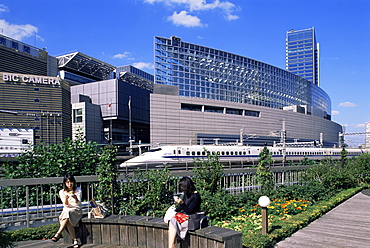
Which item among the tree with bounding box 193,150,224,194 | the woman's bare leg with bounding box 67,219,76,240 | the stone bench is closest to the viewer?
the stone bench

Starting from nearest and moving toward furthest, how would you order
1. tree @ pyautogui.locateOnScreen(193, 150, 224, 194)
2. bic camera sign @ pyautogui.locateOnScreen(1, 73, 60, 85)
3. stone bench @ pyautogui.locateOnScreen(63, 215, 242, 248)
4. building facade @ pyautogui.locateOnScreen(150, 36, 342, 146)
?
stone bench @ pyautogui.locateOnScreen(63, 215, 242, 248), tree @ pyautogui.locateOnScreen(193, 150, 224, 194), bic camera sign @ pyautogui.locateOnScreen(1, 73, 60, 85), building facade @ pyautogui.locateOnScreen(150, 36, 342, 146)

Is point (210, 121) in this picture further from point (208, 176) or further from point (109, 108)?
point (208, 176)

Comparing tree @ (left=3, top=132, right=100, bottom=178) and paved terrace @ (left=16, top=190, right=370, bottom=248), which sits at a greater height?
tree @ (left=3, top=132, right=100, bottom=178)

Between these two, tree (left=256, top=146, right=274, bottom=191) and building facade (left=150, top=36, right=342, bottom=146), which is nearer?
tree (left=256, top=146, right=274, bottom=191)

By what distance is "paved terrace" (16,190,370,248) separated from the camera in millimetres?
5742

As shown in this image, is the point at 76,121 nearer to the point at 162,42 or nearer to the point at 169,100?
the point at 169,100

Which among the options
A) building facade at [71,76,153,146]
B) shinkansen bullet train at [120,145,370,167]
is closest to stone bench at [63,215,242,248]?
shinkansen bullet train at [120,145,370,167]

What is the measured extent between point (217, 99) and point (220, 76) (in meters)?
8.01

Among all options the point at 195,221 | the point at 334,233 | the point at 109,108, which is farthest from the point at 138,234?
the point at 109,108

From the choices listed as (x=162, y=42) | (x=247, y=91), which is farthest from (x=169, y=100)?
(x=247, y=91)

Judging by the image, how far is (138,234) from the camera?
220 inches

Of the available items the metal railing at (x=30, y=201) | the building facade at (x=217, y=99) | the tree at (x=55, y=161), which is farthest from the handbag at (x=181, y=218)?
the building facade at (x=217, y=99)

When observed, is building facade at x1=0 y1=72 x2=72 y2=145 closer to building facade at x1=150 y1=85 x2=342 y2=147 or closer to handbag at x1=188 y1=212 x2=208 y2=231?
building facade at x1=150 y1=85 x2=342 y2=147

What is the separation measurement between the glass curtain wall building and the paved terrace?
2598 inches
